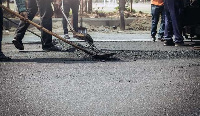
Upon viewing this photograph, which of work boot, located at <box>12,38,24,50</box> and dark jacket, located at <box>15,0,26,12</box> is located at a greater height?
dark jacket, located at <box>15,0,26,12</box>

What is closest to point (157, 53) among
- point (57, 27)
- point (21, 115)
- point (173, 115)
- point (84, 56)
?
point (84, 56)

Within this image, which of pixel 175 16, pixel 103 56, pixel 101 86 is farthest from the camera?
pixel 175 16

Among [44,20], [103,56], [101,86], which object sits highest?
[44,20]

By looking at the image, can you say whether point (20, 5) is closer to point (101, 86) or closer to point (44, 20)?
point (44, 20)

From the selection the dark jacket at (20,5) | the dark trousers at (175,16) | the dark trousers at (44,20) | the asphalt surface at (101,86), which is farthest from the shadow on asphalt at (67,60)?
the dark trousers at (175,16)

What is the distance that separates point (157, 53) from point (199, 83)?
1.93m

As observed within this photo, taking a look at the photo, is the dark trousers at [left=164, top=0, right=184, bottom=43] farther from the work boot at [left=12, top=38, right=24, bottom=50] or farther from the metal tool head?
the work boot at [left=12, top=38, right=24, bottom=50]

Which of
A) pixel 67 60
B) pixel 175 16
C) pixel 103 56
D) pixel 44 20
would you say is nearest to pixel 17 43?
pixel 44 20

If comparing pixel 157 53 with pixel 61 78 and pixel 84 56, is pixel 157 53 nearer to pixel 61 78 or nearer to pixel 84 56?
pixel 84 56

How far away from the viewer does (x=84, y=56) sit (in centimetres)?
453

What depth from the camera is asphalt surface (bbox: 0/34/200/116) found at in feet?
7.17

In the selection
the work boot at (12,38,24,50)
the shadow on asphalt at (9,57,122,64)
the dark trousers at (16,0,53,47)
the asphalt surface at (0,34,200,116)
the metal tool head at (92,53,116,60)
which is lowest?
the asphalt surface at (0,34,200,116)

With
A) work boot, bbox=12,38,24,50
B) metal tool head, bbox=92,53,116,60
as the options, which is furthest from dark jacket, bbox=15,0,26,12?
metal tool head, bbox=92,53,116,60

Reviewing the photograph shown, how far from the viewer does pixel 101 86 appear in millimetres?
2809
